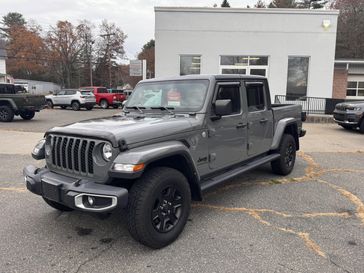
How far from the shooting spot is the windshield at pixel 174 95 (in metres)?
4.29

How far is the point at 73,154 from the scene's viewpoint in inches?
136

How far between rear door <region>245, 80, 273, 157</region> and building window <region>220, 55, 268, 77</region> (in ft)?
42.0

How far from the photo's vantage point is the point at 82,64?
2618 inches

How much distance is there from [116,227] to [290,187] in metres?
3.14

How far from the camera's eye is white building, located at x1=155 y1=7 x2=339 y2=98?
17.6 meters

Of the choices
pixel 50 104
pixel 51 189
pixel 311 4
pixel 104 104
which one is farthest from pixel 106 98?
pixel 311 4

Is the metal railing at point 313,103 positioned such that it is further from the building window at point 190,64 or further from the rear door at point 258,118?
the rear door at point 258,118

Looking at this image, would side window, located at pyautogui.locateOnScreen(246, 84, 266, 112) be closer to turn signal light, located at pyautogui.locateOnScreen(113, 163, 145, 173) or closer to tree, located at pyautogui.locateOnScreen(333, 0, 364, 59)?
turn signal light, located at pyautogui.locateOnScreen(113, 163, 145, 173)

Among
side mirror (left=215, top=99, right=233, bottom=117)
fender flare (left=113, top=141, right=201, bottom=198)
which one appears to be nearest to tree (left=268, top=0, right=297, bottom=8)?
side mirror (left=215, top=99, right=233, bottom=117)

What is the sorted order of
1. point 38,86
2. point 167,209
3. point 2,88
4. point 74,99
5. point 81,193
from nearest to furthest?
point 81,193
point 167,209
point 2,88
point 74,99
point 38,86

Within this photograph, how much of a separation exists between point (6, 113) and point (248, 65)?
12690 mm

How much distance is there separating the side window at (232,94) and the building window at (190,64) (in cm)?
1373

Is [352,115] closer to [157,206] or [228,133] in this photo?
[228,133]

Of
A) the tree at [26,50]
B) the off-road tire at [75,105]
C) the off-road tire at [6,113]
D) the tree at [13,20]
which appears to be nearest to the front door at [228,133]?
the off-road tire at [6,113]
